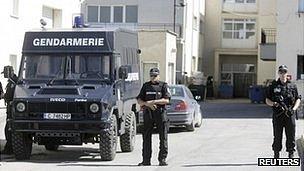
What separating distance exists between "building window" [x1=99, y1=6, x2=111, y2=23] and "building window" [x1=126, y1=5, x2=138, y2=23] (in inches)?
53.2

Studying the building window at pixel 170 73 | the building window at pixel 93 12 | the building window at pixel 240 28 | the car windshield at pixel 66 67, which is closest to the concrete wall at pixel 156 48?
the building window at pixel 170 73

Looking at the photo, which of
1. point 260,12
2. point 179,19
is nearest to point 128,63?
point 179,19

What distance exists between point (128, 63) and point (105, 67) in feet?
4.96

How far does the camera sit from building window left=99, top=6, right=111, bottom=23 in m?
48.5

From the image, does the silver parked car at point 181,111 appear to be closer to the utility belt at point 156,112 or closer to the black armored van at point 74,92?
the black armored van at point 74,92

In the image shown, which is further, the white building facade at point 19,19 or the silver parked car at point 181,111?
the white building facade at point 19,19

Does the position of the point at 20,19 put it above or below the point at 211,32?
below

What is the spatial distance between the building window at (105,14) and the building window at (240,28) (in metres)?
11.2

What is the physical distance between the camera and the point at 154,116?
41.1 feet

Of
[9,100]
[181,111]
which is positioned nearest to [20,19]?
[181,111]

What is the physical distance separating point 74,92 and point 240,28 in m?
42.9

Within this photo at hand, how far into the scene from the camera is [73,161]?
1331cm

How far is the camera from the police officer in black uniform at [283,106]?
12.3m

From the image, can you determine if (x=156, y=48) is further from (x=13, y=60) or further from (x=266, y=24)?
(x=266, y=24)
